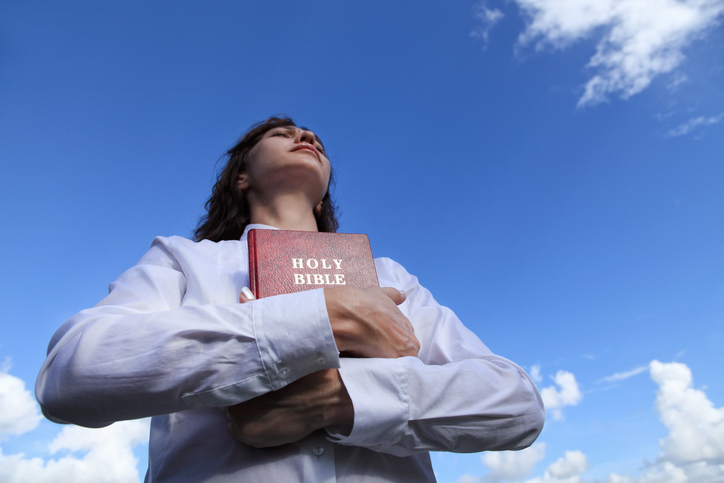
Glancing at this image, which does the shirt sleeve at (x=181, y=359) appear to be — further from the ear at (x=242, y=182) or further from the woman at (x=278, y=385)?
the ear at (x=242, y=182)

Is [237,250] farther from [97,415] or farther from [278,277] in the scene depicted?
[97,415]

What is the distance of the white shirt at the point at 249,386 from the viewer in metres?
1.17

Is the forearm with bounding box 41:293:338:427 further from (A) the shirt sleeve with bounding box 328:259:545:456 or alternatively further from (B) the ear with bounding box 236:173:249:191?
(B) the ear with bounding box 236:173:249:191

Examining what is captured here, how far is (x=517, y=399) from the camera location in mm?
1473

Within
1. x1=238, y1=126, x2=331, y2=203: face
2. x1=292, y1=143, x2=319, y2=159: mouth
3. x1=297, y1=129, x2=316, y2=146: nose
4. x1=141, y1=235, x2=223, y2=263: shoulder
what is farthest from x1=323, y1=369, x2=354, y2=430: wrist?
x1=297, y1=129, x2=316, y2=146: nose

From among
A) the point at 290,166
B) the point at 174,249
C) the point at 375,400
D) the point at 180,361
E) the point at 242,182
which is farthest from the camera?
the point at 242,182

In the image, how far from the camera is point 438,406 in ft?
4.50

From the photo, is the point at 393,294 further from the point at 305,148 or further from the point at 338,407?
the point at 305,148

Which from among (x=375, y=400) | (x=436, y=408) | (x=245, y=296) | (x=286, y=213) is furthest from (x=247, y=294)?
(x=286, y=213)

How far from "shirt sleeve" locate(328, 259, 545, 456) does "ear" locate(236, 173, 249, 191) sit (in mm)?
1857

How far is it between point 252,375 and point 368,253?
2.95 feet

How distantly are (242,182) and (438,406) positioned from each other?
2072mm

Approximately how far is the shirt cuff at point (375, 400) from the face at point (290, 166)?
143cm

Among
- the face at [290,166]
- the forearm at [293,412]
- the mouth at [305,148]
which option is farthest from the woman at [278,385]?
the mouth at [305,148]
